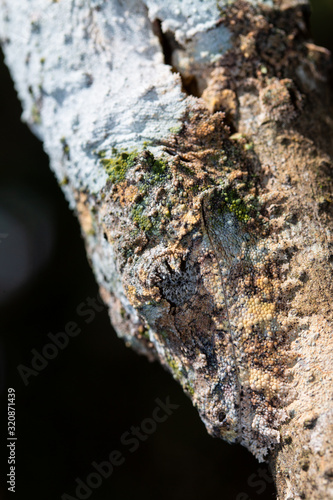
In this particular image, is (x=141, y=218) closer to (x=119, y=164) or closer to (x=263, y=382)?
(x=119, y=164)

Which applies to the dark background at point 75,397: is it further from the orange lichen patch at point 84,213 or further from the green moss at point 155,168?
the green moss at point 155,168

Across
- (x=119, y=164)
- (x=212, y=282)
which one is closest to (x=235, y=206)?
(x=212, y=282)

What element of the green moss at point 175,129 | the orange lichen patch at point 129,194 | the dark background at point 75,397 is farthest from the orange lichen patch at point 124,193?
the dark background at point 75,397

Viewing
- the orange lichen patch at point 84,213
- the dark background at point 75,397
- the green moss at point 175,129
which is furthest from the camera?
the dark background at point 75,397

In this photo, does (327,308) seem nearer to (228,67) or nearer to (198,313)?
(198,313)

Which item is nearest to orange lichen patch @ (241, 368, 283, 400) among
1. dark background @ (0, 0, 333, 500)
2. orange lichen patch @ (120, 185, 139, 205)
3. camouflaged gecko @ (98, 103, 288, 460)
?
camouflaged gecko @ (98, 103, 288, 460)

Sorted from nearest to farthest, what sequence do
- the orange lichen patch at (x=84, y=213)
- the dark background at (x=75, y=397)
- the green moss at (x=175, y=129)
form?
the green moss at (x=175, y=129)
the orange lichen patch at (x=84, y=213)
the dark background at (x=75, y=397)

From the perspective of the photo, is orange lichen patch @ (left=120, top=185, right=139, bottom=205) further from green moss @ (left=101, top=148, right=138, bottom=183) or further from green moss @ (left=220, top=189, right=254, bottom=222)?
green moss @ (left=220, top=189, right=254, bottom=222)
